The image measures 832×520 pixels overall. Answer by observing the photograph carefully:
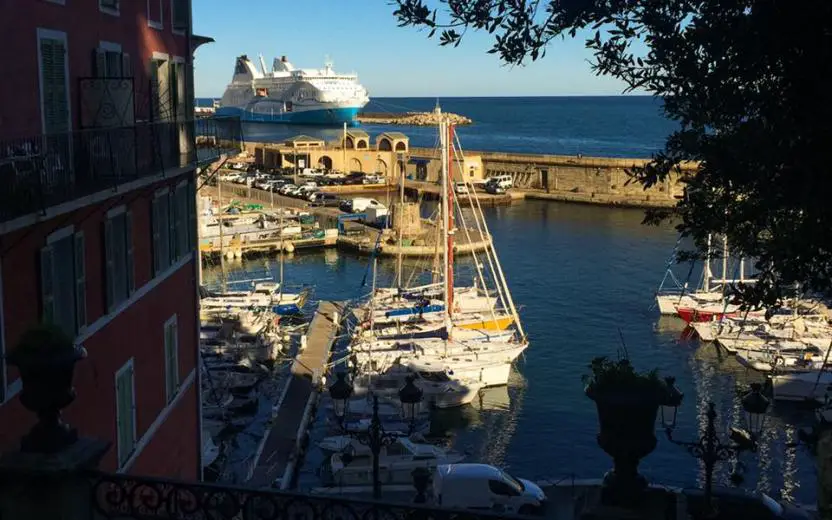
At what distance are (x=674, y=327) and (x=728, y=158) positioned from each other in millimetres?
23548

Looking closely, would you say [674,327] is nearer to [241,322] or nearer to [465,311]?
[465,311]

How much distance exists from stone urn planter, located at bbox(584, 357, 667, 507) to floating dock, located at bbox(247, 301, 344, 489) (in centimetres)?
915

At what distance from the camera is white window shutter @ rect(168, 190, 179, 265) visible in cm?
935

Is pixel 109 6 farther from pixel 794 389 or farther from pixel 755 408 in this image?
pixel 794 389

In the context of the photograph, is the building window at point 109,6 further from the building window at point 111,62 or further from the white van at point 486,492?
the white van at point 486,492

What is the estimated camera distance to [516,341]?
23.3 meters

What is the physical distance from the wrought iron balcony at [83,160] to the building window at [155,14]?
98 cm

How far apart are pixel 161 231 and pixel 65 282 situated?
236 cm

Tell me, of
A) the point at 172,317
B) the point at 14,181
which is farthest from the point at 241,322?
the point at 14,181

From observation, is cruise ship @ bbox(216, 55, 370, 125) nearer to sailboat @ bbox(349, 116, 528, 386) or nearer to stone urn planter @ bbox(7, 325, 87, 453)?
sailboat @ bbox(349, 116, 528, 386)

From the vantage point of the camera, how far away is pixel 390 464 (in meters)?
16.1

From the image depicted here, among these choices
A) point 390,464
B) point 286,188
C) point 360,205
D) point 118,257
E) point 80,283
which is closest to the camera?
point 80,283

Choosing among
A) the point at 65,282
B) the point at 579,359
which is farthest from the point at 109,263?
the point at 579,359

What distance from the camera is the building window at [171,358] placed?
935cm
